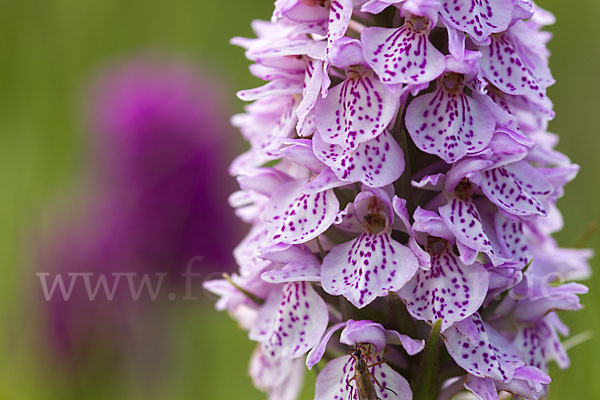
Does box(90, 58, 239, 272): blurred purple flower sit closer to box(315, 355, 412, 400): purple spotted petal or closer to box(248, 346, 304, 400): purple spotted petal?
box(248, 346, 304, 400): purple spotted petal

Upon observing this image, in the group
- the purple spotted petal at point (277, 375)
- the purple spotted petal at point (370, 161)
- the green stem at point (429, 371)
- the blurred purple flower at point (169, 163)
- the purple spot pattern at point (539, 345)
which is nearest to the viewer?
the green stem at point (429, 371)

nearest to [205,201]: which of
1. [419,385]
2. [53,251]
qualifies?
[53,251]

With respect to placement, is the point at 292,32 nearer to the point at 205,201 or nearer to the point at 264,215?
the point at 264,215

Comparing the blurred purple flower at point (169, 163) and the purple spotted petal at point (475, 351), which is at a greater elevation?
the purple spotted petal at point (475, 351)

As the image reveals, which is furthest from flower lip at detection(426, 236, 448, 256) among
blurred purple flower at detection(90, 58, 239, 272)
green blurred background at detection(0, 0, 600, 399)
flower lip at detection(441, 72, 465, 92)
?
blurred purple flower at detection(90, 58, 239, 272)

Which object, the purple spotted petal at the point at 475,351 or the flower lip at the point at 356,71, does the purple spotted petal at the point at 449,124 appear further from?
the purple spotted petal at the point at 475,351

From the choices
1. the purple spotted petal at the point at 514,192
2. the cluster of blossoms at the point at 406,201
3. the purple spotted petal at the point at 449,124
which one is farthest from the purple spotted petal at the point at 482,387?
the purple spotted petal at the point at 449,124

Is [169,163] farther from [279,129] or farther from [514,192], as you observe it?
[514,192]
